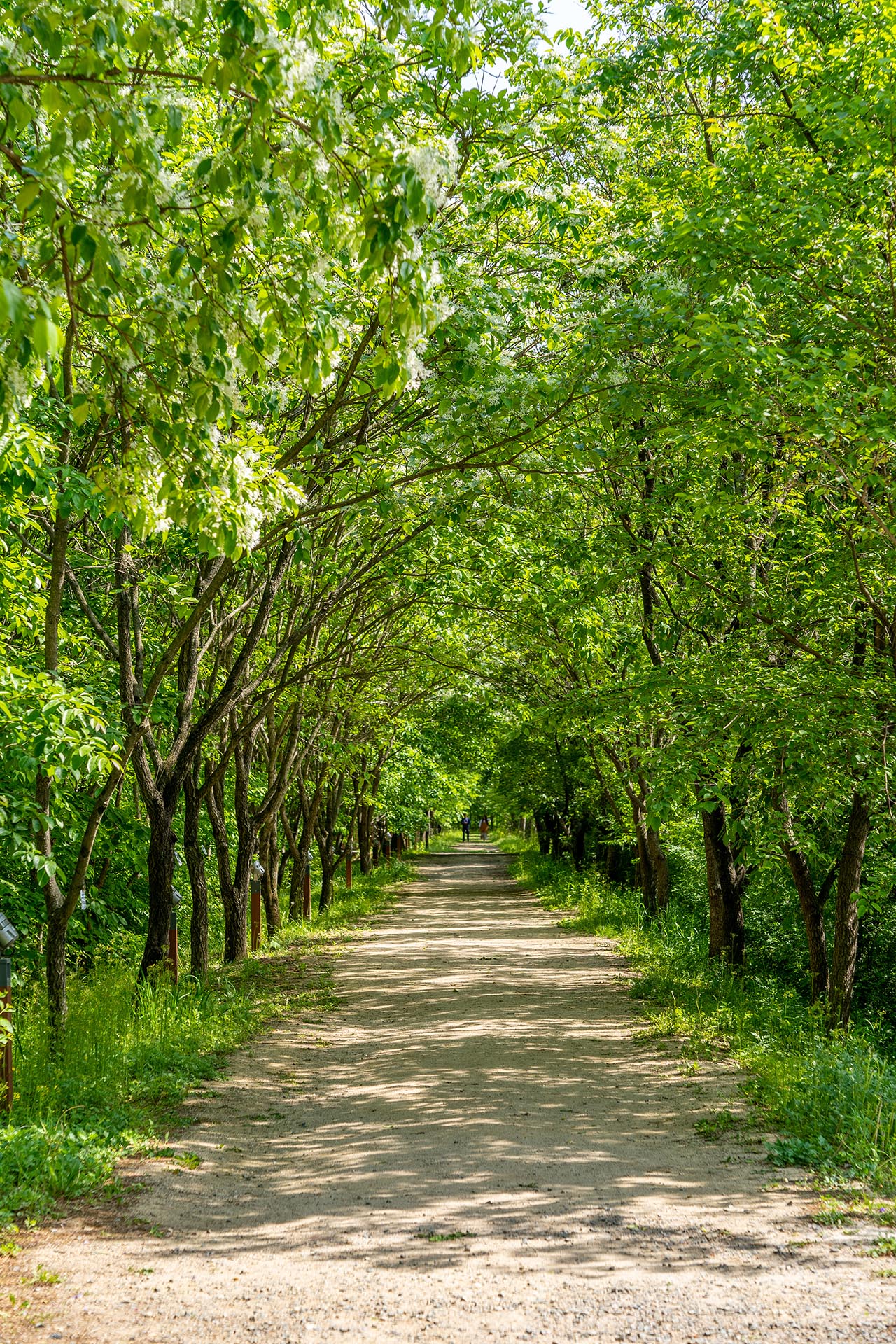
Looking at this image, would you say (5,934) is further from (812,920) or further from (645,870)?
(645,870)

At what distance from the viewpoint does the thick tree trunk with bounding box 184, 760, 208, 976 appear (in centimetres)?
1240

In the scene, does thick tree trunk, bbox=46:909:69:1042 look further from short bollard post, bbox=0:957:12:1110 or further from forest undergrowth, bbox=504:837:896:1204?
forest undergrowth, bbox=504:837:896:1204

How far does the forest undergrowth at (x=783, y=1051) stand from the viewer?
6.23 metres

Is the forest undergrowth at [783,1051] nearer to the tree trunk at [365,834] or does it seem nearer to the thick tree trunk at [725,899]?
the thick tree trunk at [725,899]

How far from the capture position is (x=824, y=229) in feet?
26.2

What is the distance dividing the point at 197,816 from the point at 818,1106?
8.16 meters

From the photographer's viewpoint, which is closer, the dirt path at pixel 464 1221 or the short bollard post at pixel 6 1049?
the dirt path at pixel 464 1221

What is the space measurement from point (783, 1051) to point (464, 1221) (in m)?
4.23

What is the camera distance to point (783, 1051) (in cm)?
880

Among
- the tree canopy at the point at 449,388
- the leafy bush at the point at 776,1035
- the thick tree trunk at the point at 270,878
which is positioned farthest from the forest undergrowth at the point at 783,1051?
the thick tree trunk at the point at 270,878

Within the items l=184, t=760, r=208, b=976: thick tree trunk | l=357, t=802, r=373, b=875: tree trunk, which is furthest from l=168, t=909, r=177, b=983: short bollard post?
l=357, t=802, r=373, b=875: tree trunk

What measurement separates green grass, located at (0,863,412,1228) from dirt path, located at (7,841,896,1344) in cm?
34

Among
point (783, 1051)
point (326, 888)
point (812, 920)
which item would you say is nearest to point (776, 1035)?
point (783, 1051)

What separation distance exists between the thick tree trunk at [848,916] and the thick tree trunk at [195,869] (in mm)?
6895
